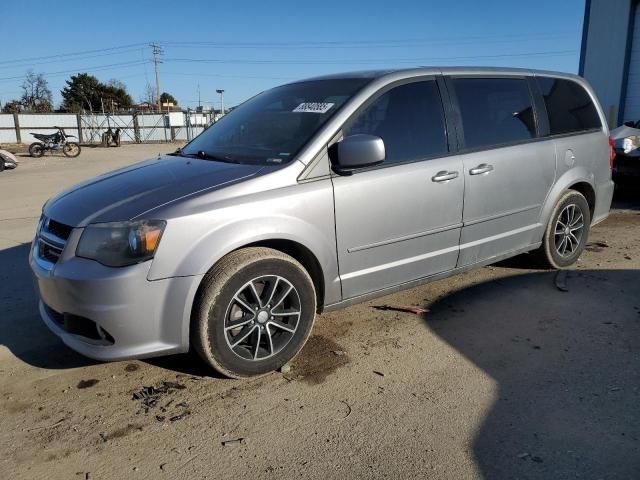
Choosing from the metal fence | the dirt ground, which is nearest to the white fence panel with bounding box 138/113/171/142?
the metal fence

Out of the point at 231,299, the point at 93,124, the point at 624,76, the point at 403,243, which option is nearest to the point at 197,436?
the point at 231,299

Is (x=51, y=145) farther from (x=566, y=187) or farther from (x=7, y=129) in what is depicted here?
(x=566, y=187)

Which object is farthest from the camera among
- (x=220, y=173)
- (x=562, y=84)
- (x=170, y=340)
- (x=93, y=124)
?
(x=93, y=124)

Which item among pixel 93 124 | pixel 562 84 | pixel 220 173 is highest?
pixel 562 84

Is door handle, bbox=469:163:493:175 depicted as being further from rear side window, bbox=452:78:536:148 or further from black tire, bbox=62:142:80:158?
black tire, bbox=62:142:80:158

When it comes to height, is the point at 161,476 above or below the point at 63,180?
above

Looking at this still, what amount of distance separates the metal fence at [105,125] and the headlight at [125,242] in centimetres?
2710

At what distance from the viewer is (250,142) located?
12.3 ft

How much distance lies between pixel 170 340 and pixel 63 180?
12375mm

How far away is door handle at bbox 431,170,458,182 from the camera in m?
3.73

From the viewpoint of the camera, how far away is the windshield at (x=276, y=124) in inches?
136

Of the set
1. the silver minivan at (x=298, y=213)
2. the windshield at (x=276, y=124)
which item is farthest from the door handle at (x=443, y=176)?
the windshield at (x=276, y=124)

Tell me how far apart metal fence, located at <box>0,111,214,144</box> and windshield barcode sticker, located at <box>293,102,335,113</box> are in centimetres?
2622

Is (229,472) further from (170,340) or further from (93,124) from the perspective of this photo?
(93,124)
